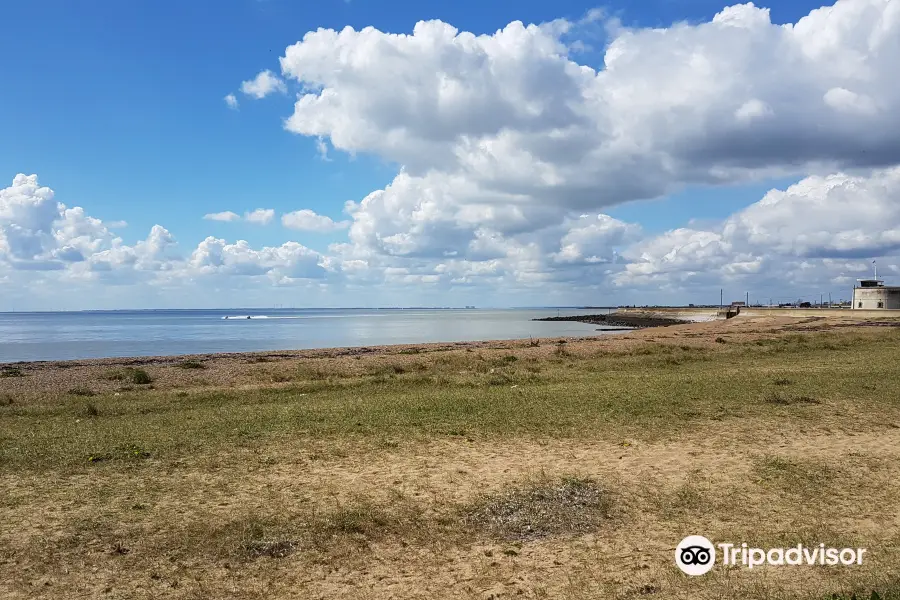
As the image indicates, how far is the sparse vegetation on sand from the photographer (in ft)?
22.2

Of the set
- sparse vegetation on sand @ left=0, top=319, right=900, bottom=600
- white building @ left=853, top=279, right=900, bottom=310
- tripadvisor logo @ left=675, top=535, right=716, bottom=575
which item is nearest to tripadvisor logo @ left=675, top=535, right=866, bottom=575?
tripadvisor logo @ left=675, top=535, right=716, bottom=575

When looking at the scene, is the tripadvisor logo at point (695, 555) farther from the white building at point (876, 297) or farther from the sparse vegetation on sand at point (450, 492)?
the white building at point (876, 297)

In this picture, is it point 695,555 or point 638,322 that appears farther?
point 638,322

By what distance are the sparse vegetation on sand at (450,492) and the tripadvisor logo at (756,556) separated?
6.6 inches

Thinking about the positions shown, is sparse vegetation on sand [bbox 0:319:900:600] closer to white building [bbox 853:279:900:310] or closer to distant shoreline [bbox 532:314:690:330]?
white building [bbox 853:279:900:310]

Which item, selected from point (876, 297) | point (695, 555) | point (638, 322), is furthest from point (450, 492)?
point (638, 322)

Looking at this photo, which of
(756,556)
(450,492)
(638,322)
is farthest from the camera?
(638,322)

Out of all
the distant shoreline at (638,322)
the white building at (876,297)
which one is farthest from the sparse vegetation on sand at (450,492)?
the distant shoreline at (638,322)

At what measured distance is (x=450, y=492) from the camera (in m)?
9.70

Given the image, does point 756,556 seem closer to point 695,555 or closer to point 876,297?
point 695,555

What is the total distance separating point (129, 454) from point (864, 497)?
1358 cm

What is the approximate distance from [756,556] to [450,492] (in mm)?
4537

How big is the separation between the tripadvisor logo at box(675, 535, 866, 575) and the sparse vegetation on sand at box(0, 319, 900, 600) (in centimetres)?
17

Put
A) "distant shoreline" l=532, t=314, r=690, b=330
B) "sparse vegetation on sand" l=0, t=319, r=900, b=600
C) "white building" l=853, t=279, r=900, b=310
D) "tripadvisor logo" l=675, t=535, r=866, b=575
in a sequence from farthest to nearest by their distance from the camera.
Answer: "distant shoreline" l=532, t=314, r=690, b=330 → "white building" l=853, t=279, r=900, b=310 → "tripadvisor logo" l=675, t=535, r=866, b=575 → "sparse vegetation on sand" l=0, t=319, r=900, b=600
